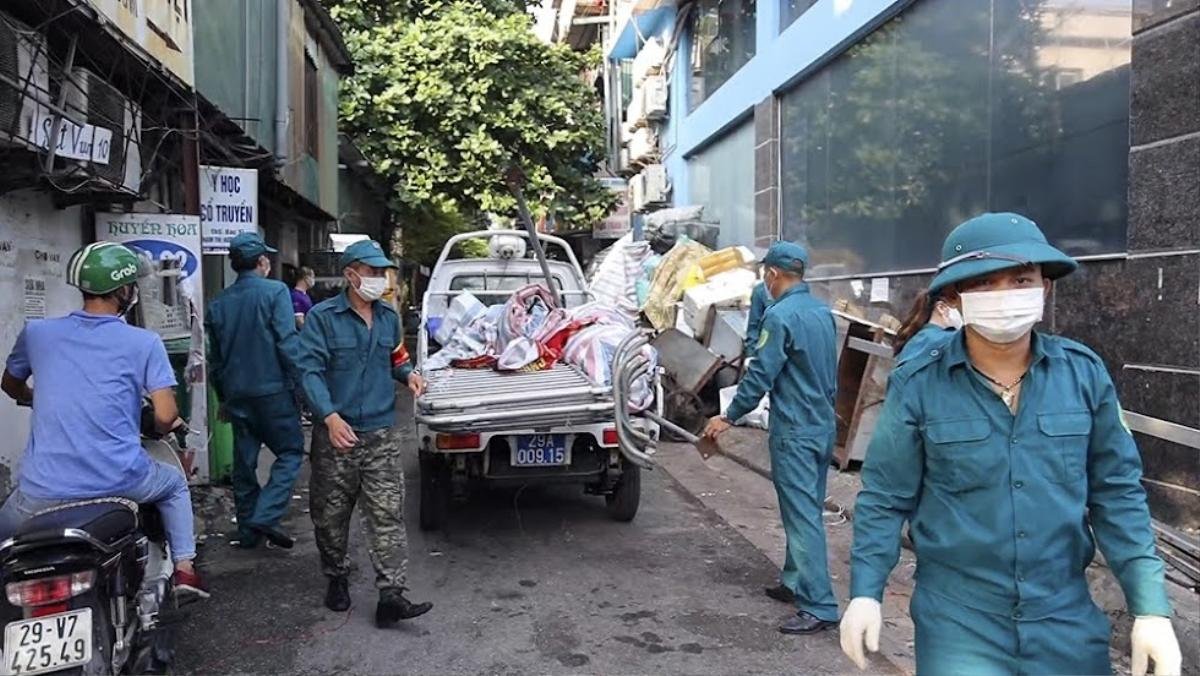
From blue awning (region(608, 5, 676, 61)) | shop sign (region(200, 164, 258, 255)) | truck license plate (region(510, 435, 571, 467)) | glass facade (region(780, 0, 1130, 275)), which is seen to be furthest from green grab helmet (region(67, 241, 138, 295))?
blue awning (region(608, 5, 676, 61))

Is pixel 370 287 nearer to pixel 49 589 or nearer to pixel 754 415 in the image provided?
pixel 49 589

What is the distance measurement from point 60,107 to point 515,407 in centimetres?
293

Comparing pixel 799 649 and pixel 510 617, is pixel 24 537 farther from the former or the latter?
pixel 799 649

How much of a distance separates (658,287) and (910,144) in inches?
195

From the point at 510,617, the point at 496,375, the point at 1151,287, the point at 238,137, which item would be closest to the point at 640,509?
the point at 496,375

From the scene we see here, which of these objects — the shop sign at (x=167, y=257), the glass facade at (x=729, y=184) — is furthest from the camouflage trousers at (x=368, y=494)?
the glass facade at (x=729, y=184)

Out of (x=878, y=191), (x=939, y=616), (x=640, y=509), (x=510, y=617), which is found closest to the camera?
(x=939, y=616)

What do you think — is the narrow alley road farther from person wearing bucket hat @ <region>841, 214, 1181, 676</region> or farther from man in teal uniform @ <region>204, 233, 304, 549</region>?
person wearing bucket hat @ <region>841, 214, 1181, 676</region>

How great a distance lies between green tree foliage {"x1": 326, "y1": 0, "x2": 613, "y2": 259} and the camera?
17031 mm

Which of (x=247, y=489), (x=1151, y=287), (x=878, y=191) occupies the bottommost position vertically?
(x=247, y=489)

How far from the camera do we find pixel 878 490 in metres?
2.35

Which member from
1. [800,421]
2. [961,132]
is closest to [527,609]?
[800,421]

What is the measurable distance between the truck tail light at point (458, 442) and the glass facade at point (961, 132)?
4.18m

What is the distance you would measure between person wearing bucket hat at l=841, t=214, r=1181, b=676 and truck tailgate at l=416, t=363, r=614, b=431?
3049 millimetres
